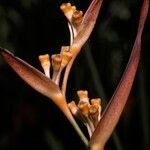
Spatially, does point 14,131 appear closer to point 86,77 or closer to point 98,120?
point 86,77

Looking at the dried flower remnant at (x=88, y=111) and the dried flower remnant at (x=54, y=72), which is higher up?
the dried flower remnant at (x=54, y=72)

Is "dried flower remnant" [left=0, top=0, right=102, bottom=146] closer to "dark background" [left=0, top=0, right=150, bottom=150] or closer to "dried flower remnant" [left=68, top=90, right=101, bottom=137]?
"dried flower remnant" [left=68, top=90, right=101, bottom=137]

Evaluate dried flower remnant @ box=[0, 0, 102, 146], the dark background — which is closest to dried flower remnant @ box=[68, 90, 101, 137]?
dried flower remnant @ box=[0, 0, 102, 146]

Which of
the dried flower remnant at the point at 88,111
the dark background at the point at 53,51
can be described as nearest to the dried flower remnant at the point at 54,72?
the dried flower remnant at the point at 88,111

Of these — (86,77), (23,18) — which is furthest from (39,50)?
(86,77)

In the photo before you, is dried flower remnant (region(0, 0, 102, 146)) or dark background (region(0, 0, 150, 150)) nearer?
dried flower remnant (region(0, 0, 102, 146))

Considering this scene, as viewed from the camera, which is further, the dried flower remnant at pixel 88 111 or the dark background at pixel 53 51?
the dark background at pixel 53 51

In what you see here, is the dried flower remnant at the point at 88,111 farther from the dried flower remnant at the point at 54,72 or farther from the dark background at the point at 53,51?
the dark background at the point at 53,51

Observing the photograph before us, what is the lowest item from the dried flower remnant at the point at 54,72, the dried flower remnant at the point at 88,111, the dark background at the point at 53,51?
the dark background at the point at 53,51

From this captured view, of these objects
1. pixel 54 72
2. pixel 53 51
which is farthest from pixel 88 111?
pixel 53 51
